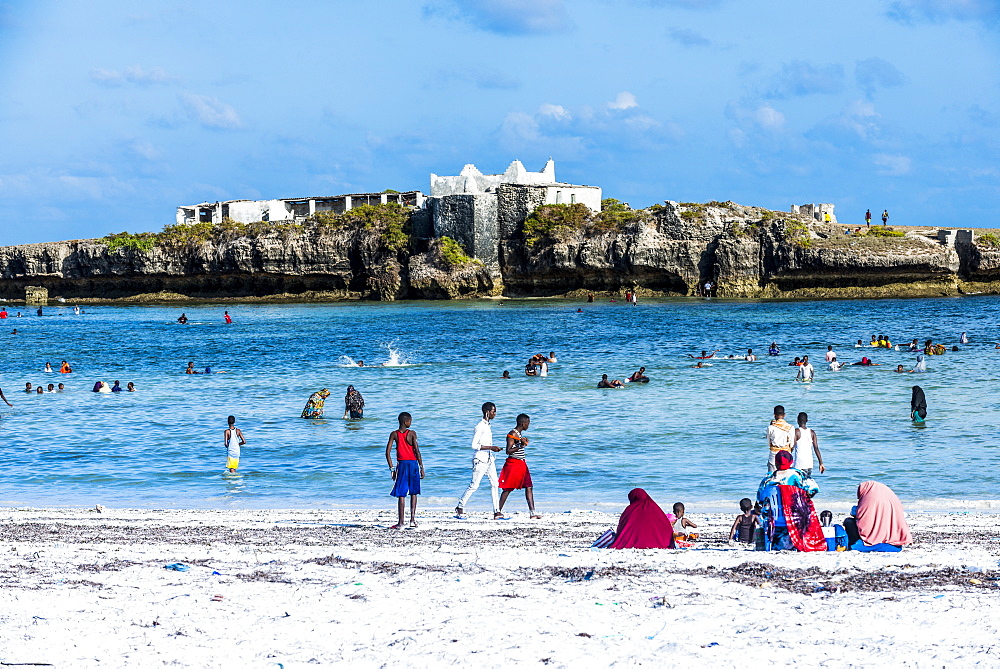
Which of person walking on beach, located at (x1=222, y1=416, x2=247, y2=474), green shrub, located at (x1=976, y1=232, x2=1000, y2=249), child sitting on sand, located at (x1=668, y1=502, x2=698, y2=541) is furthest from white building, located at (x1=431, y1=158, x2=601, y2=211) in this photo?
child sitting on sand, located at (x1=668, y1=502, x2=698, y2=541)

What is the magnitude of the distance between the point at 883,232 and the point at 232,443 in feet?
249

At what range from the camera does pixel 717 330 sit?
4972 cm

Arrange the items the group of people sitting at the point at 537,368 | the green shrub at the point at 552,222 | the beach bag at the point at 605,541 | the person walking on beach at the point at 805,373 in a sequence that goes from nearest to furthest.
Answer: the beach bag at the point at 605,541 < the person walking on beach at the point at 805,373 < the group of people sitting at the point at 537,368 < the green shrub at the point at 552,222

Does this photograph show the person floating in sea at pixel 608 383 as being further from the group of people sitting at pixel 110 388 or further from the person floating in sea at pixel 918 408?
the group of people sitting at pixel 110 388

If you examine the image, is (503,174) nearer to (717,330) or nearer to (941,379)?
(717,330)

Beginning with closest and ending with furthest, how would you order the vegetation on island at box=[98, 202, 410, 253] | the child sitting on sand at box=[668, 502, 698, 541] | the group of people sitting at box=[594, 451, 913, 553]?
the group of people sitting at box=[594, 451, 913, 553] < the child sitting on sand at box=[668, 502, 698, 541] < the vegetation on island at box=[98, 202, 410, 253]

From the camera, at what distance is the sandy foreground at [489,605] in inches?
266

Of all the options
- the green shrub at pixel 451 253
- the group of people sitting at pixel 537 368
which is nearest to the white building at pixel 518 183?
the green shrub at pixel 451 253

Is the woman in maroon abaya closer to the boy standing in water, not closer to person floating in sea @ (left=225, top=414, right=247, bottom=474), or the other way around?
the boy standing in water

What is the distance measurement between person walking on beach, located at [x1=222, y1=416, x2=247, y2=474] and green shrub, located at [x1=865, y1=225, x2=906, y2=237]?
71.3m

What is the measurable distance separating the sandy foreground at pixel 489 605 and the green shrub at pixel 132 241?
298 feet

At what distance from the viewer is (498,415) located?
24.0 meters

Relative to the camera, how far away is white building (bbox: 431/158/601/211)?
9081 cm

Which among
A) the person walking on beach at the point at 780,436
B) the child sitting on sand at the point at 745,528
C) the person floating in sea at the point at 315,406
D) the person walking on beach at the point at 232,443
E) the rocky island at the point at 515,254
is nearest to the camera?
the child sitting on sand at the point at 745,528
